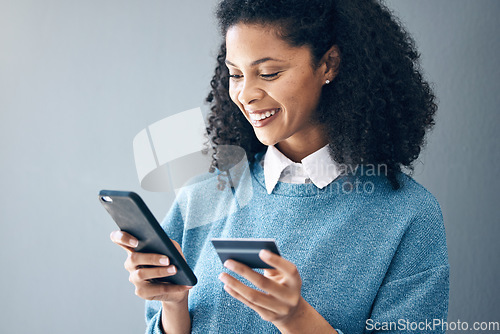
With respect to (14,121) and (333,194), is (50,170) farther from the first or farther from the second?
(333,194)

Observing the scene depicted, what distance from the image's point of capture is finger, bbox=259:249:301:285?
65 centimetres

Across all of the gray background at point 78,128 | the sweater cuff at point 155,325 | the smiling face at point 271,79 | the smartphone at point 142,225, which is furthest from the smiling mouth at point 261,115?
the gray background at point 78,128

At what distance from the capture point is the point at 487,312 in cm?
131

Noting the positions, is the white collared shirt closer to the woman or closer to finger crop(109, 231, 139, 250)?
the woman

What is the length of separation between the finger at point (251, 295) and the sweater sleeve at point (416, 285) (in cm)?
27

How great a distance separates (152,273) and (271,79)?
39 centimetres

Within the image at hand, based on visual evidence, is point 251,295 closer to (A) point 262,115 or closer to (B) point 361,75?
(A) point 262,115

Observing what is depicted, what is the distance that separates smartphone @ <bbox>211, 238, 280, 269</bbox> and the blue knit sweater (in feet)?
0.73

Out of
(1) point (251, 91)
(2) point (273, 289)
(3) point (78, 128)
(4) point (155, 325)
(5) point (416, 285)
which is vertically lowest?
(4) point (155, 325)

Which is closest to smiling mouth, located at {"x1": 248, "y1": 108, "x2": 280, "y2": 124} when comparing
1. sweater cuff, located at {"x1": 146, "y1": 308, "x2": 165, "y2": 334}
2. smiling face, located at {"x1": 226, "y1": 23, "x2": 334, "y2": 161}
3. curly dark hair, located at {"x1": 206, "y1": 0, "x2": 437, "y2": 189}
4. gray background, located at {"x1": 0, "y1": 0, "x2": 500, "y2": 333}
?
smiling face, located at {"x1": 226, "y1": 23, "x2": 334, "y2": 161}

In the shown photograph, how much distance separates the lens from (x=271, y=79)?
34.2 inches

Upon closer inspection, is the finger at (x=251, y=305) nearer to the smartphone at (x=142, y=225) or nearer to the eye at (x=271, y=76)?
the smartphone at (x=142, y=225)

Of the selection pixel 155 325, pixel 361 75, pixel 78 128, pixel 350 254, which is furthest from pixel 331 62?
pixel 78 128

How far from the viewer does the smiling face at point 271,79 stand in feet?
2.82
